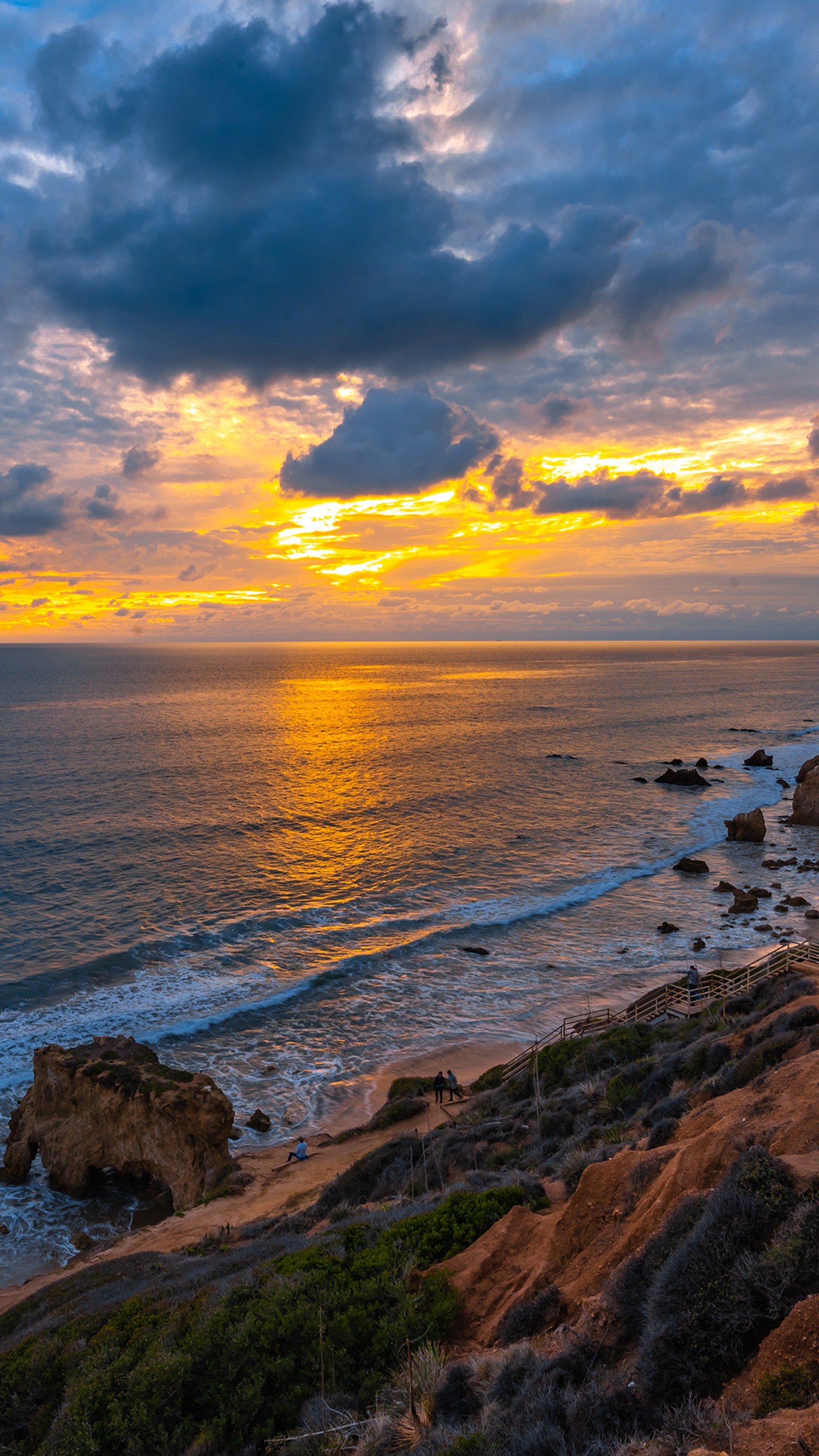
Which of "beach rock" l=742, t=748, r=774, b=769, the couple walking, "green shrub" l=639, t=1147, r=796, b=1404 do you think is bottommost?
the couple walking

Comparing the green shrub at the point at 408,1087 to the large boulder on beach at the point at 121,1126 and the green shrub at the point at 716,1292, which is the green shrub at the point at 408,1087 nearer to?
the large boulder on beach at the point at 121,1126

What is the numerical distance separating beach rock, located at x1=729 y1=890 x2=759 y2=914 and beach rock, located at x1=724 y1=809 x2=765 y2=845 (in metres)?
12.7

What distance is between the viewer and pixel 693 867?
43344 mm

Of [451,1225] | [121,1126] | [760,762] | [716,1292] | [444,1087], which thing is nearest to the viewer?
[716,1292]

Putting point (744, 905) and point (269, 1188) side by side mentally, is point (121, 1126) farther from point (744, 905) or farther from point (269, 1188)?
point (744, 905)

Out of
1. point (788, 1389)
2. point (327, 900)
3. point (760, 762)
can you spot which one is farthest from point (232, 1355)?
point (760, 762)

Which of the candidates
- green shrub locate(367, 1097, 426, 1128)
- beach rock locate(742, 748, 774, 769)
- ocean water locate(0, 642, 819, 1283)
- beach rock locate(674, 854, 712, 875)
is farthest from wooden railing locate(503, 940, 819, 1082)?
beach rock locate(742, 748, 774, 769)

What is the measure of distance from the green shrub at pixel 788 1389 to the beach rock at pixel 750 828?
48.7 m

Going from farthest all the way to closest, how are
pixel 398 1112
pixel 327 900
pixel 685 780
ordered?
pixel 685 780, pixel 327 900, pixel 398 1112

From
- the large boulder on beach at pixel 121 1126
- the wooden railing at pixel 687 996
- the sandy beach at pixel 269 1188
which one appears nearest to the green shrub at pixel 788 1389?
the sandy beach at pixel 269 1188

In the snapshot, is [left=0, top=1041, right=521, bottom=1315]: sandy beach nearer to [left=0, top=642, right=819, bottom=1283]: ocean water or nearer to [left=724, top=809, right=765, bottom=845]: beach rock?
[left=0, top=642, right=819, bottom=1283]: ocean water

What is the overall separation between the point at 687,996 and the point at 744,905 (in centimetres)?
1718

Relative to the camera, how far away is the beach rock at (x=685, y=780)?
6625cm

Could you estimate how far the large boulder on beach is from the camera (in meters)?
19.5
